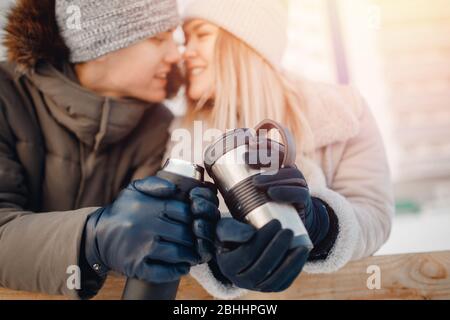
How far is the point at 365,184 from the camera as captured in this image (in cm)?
84

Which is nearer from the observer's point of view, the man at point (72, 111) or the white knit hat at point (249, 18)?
the man at point (72, 111)

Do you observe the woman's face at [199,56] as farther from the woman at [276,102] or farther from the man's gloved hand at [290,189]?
the man's gloved hand at [290,189]

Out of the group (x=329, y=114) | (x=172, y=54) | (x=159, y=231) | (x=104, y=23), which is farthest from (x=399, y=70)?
(x=159, y=231)

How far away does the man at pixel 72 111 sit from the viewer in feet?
2.05

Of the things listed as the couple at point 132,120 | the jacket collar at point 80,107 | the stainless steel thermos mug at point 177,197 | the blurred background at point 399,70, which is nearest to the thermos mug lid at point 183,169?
the stainless steel thermos mug at point 177,197

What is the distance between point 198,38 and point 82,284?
0.54m

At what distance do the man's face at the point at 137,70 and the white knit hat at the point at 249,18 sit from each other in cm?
8

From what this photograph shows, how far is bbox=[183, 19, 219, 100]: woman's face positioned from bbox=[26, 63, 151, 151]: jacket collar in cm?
15

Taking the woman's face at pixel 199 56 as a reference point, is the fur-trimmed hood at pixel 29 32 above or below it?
above

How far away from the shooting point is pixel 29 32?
0.75 meters

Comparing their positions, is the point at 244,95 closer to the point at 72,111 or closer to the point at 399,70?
the point at 72,111

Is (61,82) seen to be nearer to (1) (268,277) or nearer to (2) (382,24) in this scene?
(1) (268,277)

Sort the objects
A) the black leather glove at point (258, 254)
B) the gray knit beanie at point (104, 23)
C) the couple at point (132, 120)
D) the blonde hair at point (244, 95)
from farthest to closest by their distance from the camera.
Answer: the blonde hair at point (244, 95)
the gray knit beanie at point (104, 23)
the couple at point (132, 120)
the black leather glove at point (258, 254)
